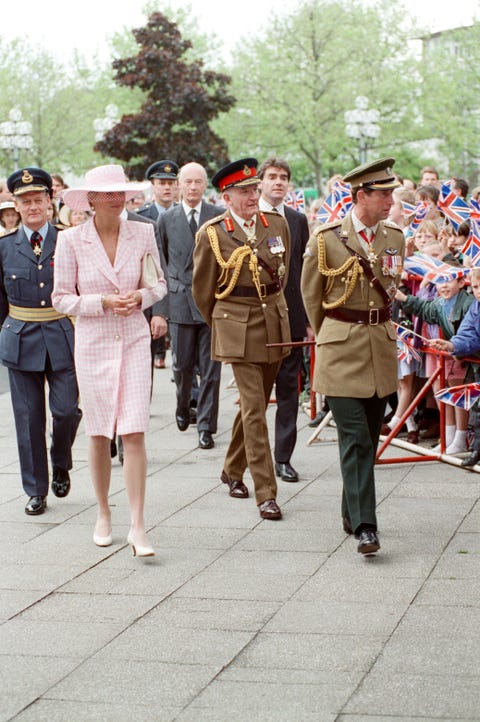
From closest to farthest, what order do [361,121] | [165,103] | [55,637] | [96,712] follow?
[96,712] → [55,637] → [165,103] → [361,121]

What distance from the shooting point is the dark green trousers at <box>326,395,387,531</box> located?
6.84m

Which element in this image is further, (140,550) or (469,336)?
(469,336)

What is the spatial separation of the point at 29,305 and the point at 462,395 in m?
2.96

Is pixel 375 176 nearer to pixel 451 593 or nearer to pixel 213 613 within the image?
pixel 451 593

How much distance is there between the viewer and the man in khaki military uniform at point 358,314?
22.6 feet

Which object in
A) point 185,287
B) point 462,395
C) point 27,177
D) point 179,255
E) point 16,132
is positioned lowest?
point 462,395

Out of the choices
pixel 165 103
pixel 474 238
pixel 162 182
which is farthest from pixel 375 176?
pixel 165 103

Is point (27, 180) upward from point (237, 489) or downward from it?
upward

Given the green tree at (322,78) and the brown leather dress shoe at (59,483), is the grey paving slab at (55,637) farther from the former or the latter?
the green tree at (322,78)

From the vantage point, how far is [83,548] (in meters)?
7.20

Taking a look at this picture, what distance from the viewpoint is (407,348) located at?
10016 millimetres

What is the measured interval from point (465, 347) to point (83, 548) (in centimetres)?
299

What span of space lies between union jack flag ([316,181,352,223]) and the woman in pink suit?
3.42 m

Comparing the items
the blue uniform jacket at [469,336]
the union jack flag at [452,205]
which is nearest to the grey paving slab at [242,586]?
the blue uniform jacket at [469,336]
